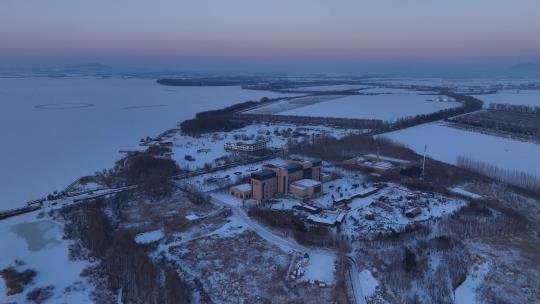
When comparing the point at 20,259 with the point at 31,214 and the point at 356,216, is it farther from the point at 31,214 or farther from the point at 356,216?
the point at 356,216

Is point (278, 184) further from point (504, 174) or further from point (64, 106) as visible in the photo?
point (64, 106)

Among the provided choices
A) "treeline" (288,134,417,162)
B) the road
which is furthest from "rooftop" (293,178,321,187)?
"treeline" (288,134,417,162)

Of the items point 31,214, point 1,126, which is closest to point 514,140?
point 31,214

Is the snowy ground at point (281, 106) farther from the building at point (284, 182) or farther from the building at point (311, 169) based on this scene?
the building at point (284, 182)

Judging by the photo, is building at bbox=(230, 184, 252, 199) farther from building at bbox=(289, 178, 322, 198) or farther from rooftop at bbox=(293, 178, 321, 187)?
rooftop at bbox=(293, 178, 321, 187)

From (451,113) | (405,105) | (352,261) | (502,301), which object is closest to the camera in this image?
(502,301)

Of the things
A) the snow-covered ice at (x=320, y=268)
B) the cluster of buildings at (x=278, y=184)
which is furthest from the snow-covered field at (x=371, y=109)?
the snow-covered ice at (x=320, y=268)
